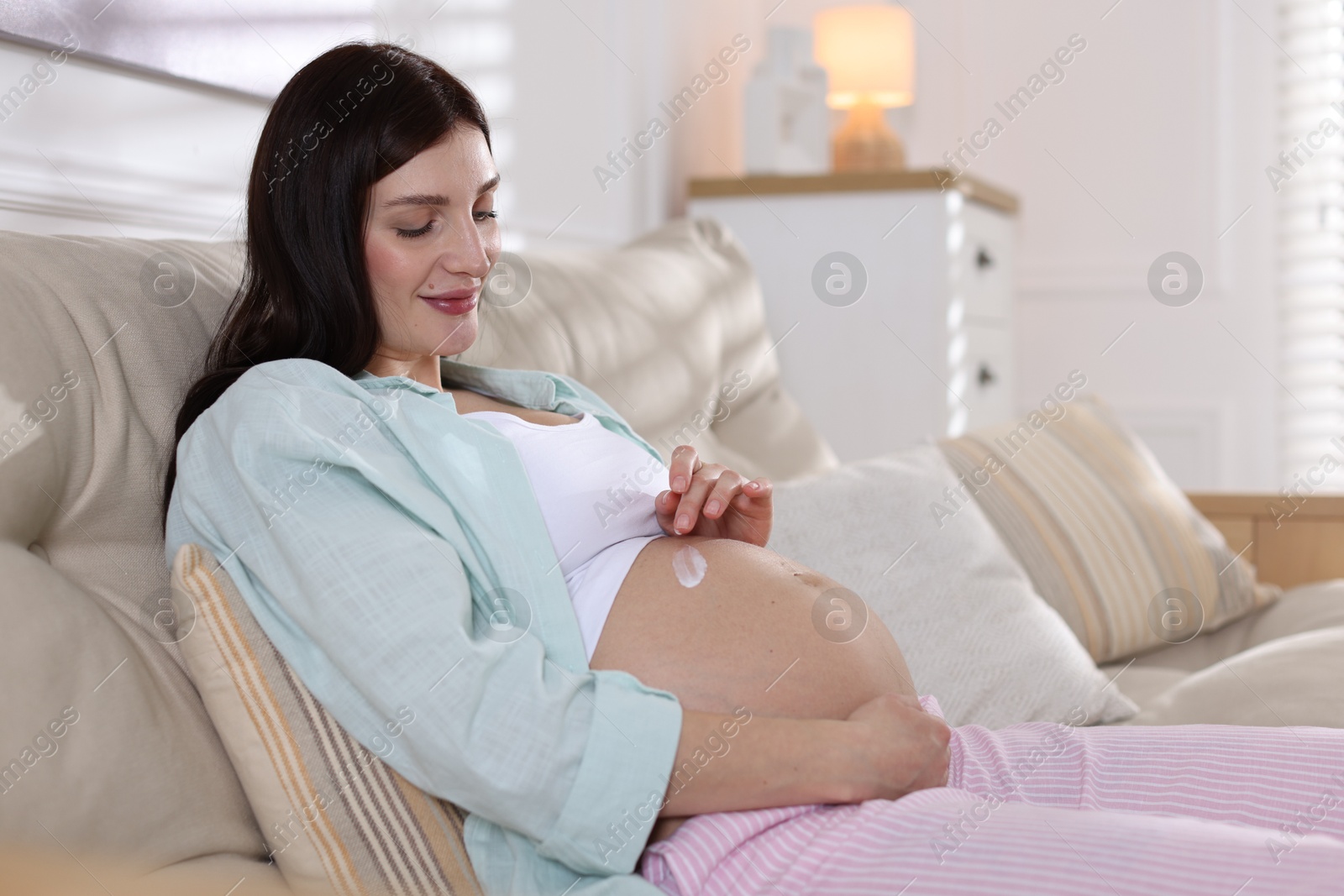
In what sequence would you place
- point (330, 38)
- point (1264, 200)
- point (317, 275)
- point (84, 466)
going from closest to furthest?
point (84, 466), point (317, 275), point (330, 38), point (1264, 200)

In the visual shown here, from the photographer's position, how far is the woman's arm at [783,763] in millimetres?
862

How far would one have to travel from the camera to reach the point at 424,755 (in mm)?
839

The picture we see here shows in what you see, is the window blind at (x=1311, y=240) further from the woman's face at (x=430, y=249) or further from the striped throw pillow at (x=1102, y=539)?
the woman's face at (x=430, y=249)

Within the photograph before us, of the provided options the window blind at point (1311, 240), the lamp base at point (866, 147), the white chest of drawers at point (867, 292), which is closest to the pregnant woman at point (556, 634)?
the white chest of drawers at point (867, 292)

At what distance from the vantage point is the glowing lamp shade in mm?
2930

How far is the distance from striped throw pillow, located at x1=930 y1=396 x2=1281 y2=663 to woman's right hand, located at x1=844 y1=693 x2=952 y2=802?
69cm

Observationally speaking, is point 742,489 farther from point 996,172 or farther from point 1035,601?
point 996,172

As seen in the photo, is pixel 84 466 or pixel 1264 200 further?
pixel 1264 200

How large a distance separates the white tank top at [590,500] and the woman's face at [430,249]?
9cm

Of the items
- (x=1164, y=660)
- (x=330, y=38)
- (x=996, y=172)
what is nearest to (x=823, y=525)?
(x=1164, y=660)

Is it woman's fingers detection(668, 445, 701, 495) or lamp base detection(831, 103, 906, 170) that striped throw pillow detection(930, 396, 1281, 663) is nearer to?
woman's fingers detection(668, 445, 701, 495)

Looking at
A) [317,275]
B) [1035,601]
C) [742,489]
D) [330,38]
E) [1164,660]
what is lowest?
[1164,660]

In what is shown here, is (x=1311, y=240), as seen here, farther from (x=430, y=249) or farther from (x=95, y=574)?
(x=95, y=574)

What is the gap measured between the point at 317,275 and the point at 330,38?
776 millimetres
